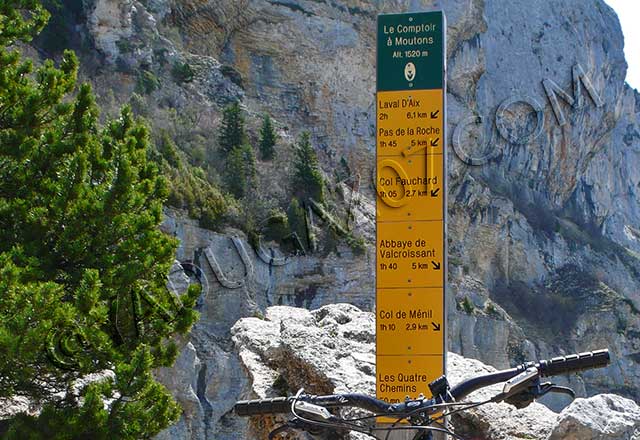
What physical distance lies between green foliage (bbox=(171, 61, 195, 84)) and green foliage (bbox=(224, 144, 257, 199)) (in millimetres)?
3182

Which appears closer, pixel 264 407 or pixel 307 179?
pixel 264 407

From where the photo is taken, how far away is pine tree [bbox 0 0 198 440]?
7621 mm

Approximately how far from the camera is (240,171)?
2767cm

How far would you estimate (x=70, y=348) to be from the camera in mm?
7738

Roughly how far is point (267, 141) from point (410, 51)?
2423cm

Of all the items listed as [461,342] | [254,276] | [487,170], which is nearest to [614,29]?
[487,170]

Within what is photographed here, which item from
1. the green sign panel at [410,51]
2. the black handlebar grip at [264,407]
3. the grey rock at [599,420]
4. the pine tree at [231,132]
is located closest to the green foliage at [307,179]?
the pine tree at [231,132]

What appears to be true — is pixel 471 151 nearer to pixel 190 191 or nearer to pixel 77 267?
pixel 190 191

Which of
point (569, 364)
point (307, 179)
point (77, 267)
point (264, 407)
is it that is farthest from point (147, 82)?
point (569, 364)

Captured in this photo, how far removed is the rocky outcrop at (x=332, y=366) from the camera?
511 centimetres

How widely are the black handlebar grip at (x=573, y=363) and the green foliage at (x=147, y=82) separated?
25846mm

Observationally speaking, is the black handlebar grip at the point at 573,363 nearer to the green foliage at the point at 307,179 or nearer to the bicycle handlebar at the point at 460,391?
the bicycle handlebar at the point at 460,391

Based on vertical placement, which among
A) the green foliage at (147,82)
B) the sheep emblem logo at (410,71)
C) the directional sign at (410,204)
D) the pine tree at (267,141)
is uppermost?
the green foliage at (147,82)

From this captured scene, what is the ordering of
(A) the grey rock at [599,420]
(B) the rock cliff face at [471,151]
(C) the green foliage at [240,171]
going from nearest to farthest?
(A) the grey rock at [599,420]
(B) the rock cliff face at [471,151]
(C) the green foliage at [240,171]
